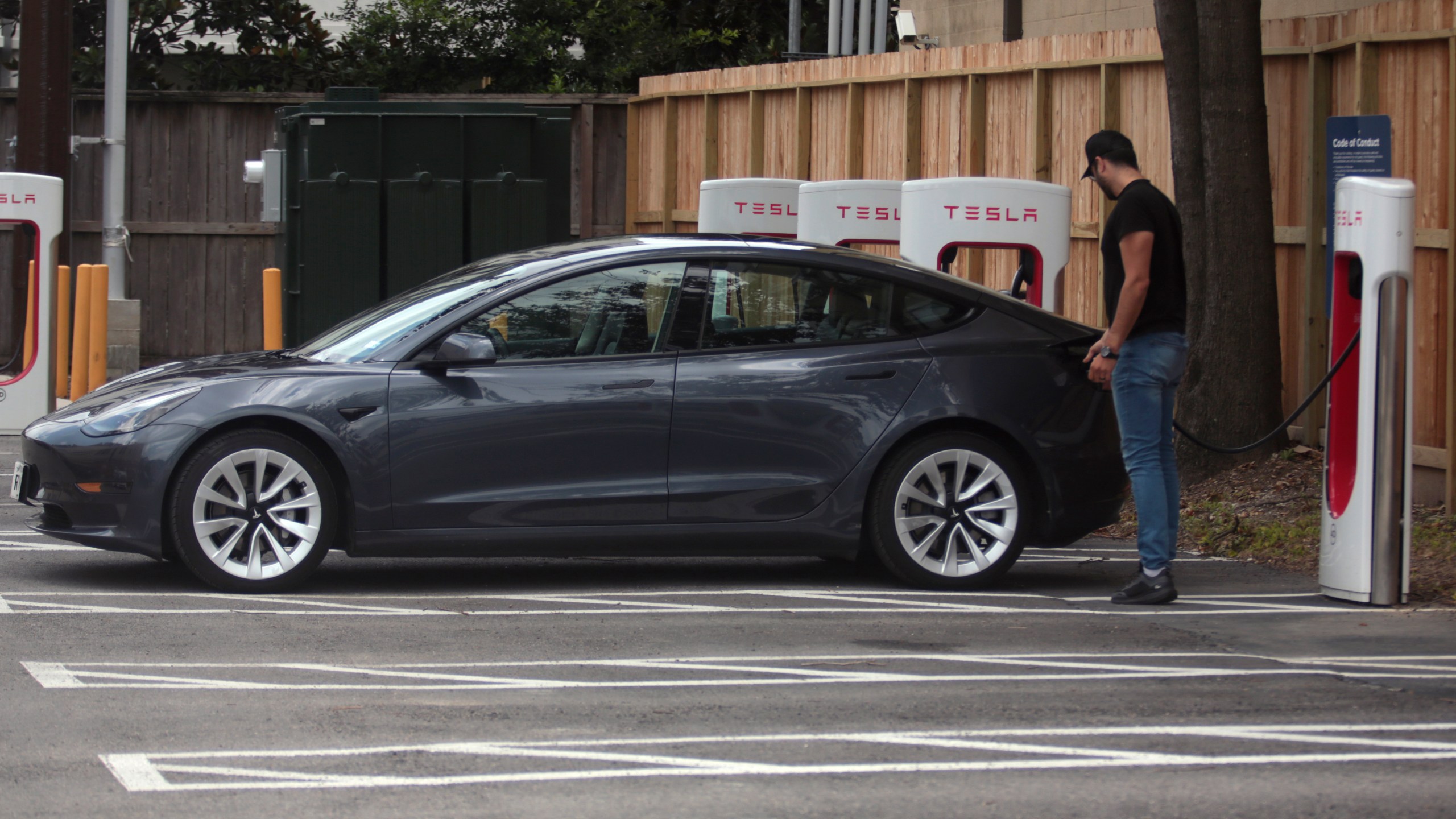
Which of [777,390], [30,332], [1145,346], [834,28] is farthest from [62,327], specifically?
[834,28]

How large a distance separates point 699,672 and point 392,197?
992 centimetres

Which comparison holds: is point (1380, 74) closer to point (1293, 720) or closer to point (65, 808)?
point (1293, 720)

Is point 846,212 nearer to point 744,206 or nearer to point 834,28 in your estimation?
point 744,206

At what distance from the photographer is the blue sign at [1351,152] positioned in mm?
9680

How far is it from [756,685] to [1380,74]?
19.1ft

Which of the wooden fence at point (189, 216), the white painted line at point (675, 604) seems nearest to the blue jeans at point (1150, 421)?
the white painted line at point (675, 604)

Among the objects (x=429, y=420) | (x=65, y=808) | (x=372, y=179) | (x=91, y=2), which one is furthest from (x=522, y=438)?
(x=91, y=2)

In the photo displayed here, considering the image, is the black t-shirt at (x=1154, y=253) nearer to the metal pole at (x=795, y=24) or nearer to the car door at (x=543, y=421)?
the car door at (x=543, y=421)

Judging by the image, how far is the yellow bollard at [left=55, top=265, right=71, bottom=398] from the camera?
12945 mm

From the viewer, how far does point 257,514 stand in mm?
7297

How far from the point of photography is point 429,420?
7355mm

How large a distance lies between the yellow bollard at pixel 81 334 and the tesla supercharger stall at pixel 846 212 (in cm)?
594

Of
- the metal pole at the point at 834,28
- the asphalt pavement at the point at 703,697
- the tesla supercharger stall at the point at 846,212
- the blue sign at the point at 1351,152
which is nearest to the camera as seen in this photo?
the asphalt pavement at the point at 703,697

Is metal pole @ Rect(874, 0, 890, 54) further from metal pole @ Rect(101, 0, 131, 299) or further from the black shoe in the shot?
the black shoe
